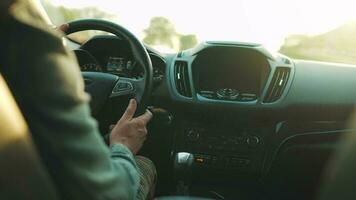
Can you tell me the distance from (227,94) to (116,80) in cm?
84

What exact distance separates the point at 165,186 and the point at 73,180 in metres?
2.42

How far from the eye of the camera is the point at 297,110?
3.67 metres

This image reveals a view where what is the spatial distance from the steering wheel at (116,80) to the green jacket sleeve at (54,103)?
1101 mm

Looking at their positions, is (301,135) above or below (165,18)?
below

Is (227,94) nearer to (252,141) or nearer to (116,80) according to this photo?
(252,141)

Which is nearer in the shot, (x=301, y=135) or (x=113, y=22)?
(x=113, y=22)

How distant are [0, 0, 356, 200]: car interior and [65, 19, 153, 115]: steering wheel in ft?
1.59

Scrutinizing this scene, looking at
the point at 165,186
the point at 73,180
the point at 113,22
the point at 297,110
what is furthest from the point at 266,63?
the point at 73,180

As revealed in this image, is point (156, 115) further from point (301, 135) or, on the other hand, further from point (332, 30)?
point (332, 30)

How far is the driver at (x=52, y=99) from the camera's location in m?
1.31

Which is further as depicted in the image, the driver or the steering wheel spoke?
the steering wheel spoke

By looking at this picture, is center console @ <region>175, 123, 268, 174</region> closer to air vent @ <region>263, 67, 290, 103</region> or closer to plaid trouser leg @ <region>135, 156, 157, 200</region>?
air vent @ <region>263, 67, 290, 103</region>

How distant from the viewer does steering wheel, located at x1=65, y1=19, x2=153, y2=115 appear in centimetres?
257

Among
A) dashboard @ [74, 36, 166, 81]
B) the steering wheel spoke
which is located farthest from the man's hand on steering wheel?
dashboard @ [74, 36, 166, 81]
